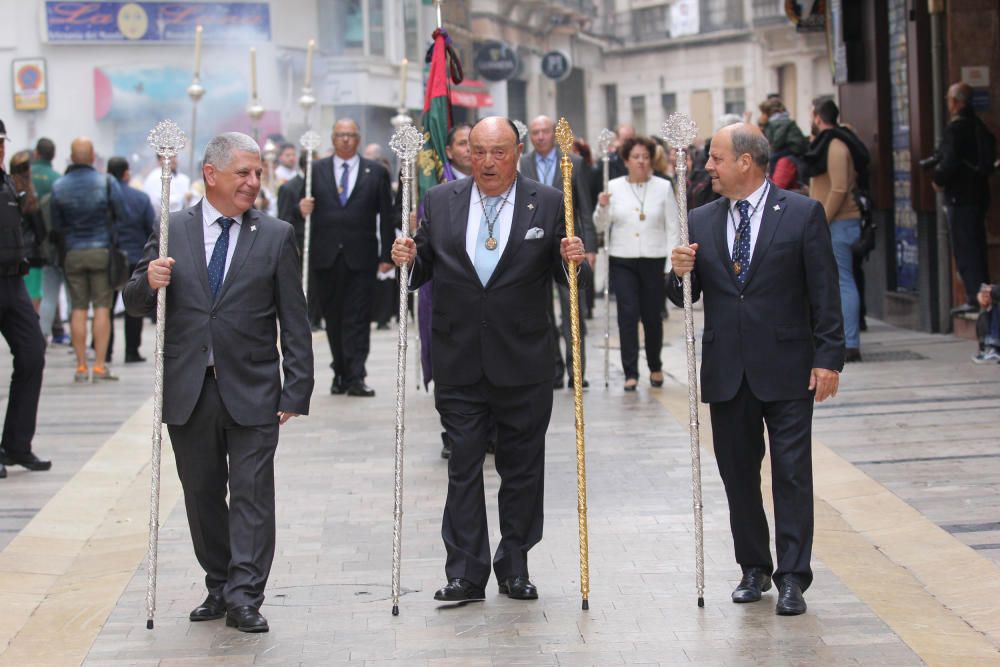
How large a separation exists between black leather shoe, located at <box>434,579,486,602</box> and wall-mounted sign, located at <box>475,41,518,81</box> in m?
30.2

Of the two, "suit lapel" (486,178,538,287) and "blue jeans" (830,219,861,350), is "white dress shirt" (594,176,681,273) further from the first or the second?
"suit lapel" (486,178,538,287)

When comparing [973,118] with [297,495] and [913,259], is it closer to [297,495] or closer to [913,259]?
[913,259]

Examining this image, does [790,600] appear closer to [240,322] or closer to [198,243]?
[240,322]

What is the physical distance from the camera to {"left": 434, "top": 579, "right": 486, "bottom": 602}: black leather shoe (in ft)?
21.7

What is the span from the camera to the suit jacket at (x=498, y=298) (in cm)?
672

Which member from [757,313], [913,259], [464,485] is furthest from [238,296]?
[913,259]

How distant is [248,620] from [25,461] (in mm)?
4091

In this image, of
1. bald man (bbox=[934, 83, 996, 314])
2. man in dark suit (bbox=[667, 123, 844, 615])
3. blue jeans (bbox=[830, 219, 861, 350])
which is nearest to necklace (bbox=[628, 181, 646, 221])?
blue jeans (bbox=[830, 219, 861, 350])

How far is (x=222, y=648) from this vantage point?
239 inches

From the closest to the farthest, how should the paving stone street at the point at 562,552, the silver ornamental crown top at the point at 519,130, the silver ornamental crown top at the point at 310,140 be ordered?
the paving stone street at the point at 562,552, the silver ornamental crown top at the point at 519,130, the silver ornamental crown top at the point at 310,140

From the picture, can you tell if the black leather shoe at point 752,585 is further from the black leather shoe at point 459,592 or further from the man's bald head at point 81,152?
the man's bald head at point 81,152

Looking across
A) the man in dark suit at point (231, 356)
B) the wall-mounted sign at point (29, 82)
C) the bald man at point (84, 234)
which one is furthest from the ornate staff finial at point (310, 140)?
the wall-mounted sign at point (29, 82)

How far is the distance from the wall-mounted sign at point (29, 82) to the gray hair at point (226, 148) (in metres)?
29.8

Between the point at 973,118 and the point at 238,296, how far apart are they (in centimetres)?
882
